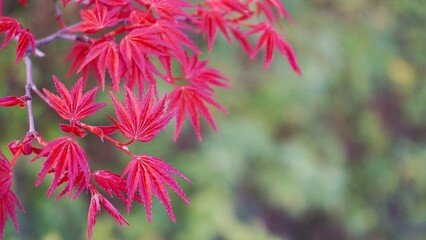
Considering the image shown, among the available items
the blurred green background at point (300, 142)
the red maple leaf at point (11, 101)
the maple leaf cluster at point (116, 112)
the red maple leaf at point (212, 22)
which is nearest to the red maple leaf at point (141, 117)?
the maple leaf cluster at point (116, 112)

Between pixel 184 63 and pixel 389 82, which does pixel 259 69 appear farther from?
pixel 184 63

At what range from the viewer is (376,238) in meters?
2.92

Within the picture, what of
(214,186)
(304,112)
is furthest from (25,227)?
(304,112)

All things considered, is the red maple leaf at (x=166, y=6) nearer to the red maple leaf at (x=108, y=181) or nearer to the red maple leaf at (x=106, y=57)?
the red maple leaf at (x=106, y=57)

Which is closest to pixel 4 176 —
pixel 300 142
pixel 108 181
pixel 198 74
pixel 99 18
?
pixel 108 181

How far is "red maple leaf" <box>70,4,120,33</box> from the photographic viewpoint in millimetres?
908

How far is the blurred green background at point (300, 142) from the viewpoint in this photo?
2.08 meters

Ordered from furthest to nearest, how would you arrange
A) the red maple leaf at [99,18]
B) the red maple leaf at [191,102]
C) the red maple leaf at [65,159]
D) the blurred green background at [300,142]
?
the blurred green background at [300,142], the red maple leaf at [191,102], the red maple leaf at [99,18], the red maple leaf at [65,159]

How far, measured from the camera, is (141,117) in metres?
0.83

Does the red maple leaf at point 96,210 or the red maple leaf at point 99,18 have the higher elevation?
the red maple leaf at point 99,18

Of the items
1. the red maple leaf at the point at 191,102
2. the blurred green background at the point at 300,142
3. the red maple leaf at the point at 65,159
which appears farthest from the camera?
the blurred green background at the point at 300,142

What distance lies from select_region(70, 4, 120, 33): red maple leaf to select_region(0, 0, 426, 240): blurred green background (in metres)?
0.88

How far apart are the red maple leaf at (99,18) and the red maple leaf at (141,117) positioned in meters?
0.14

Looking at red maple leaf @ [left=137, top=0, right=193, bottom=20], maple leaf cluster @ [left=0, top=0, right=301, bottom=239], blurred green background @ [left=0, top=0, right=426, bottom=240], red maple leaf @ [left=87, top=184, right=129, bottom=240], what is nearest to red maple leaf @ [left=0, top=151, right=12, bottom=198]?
maple leaf cluster @ [left=0, top=0, right=301, bottom=239]
